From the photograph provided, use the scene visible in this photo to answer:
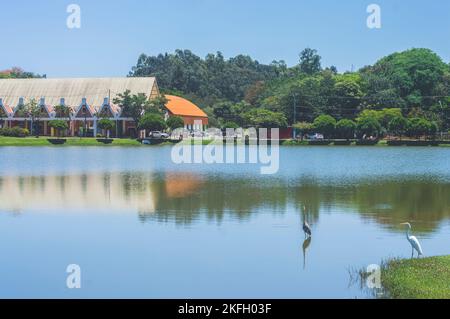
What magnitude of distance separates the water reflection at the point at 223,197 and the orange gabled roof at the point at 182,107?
1733 inches

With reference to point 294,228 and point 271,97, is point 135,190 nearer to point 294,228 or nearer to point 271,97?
point 294,228

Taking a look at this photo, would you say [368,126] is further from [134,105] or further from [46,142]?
[46,142]

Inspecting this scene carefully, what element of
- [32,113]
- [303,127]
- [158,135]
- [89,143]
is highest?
[32,113]

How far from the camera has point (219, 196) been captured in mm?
22453

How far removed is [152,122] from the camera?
62906 mm

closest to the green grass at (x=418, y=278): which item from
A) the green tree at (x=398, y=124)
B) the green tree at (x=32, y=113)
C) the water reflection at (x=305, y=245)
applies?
the water reflection at (x=305, y=245)

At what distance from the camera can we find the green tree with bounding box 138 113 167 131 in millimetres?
62931

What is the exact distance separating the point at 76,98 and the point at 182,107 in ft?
36.5

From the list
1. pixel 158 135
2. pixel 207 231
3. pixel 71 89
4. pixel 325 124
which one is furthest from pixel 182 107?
pixel 207 231

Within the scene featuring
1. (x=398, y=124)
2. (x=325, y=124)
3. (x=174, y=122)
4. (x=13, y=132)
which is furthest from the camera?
(x=13, y=132)

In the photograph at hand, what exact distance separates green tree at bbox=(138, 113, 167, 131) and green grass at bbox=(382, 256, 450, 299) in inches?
2040

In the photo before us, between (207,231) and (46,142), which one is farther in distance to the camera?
(46,142)

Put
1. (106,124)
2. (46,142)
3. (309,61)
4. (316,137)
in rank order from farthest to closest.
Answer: (309,61), (316,137), (106,124), (46,142)
